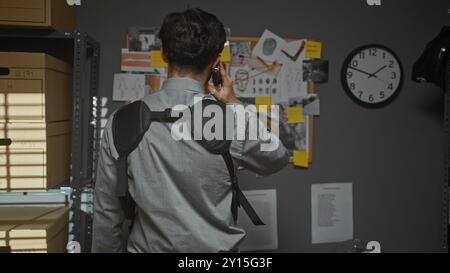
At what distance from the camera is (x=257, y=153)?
1.13 m

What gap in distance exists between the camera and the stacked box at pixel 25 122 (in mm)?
1465

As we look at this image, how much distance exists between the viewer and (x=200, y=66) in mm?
1145

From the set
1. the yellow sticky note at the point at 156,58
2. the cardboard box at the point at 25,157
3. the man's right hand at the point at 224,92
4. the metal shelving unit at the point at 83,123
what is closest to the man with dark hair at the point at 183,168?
the man's right hand at the point at 224,92

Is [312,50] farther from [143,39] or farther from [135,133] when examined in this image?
[135,133]

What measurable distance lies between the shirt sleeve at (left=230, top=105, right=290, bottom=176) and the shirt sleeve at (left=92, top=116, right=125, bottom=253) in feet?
1.15

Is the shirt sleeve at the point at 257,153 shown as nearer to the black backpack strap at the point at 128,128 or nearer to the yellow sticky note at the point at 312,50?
the black backpack strap at the point at 128,128

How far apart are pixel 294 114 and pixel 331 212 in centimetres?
54

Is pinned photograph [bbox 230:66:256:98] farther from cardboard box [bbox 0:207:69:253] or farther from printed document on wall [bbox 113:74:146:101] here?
cardboard box [bbox 0:207:69:253]

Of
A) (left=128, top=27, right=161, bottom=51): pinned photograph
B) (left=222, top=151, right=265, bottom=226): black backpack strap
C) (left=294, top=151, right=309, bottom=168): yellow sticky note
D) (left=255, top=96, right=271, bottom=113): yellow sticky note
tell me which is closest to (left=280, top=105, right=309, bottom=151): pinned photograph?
(left=294, top=151, right=309, bottom=168): yellow sticky note

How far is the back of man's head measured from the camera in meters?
1.11

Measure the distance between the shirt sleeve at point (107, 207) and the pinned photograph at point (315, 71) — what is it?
1.16 m

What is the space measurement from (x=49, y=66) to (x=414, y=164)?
183cm
